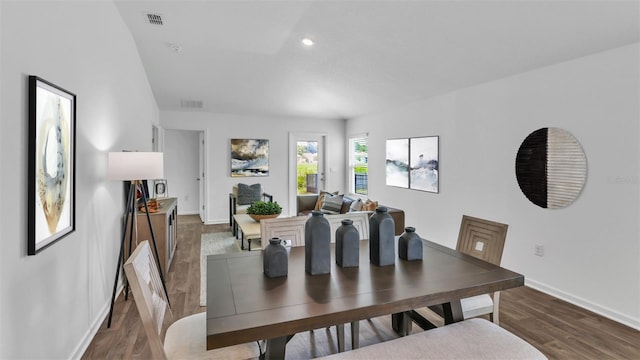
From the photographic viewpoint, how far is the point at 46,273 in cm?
174

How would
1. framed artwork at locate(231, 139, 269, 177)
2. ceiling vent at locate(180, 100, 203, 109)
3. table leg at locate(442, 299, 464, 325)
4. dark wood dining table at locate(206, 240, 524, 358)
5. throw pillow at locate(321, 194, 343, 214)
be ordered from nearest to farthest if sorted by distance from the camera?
dark wood dining table at locate(206, 240, 524, 358), table leg at locate(442, 299, 464, 325), throw pillow at locate(321, 194, 343, 214), ceiling vent at locate(180, 100, 203, 109), framed artwork at locate(231, 139, 269, 177)

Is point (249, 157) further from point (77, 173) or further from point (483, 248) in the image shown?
point (483, 248)

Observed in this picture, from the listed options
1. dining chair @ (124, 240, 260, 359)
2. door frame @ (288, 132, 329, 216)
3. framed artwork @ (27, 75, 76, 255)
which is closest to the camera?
dining chair @ (124, 240, 260, 359)

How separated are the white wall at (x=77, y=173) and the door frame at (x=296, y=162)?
4137 millimetres

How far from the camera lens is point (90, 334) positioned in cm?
240

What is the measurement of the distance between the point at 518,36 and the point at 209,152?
5701 mm

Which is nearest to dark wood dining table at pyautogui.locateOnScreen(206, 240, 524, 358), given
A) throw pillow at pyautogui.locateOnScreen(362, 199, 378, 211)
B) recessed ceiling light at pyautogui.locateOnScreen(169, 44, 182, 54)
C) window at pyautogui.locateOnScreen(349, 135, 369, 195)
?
throw pillow at pyautogui.locateOnScreen(362, 199, 378, 211)

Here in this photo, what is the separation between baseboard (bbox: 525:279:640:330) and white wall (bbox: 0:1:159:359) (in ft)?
13.5

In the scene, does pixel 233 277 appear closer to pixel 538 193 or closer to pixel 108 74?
pixel 108 74

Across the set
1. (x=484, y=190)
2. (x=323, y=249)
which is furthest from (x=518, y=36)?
(x=323, y=249)

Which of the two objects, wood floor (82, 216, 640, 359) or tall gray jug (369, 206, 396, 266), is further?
wood floor (82, 216, 640, 359)

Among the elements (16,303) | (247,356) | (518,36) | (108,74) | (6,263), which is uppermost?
(518,36)

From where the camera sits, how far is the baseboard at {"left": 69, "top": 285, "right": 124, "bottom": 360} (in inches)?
84.6

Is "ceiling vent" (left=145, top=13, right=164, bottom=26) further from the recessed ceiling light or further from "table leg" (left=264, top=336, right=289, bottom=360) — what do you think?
"table leg" (left=264, top=336, right=289, bottom=360)
